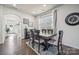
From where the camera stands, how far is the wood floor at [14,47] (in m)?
2.15

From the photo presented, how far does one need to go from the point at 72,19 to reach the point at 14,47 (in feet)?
5.08

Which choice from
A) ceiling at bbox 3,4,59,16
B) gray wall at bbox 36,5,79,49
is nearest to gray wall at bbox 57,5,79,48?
gray wall at bbox 36,5,79,49

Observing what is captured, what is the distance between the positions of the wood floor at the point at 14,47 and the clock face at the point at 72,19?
114cm

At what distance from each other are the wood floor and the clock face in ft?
3.73

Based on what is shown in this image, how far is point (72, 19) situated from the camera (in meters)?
2.16

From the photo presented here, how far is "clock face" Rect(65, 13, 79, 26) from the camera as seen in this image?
212 cm

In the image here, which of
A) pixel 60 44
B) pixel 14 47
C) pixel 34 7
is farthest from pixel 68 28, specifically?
pixel 14 47

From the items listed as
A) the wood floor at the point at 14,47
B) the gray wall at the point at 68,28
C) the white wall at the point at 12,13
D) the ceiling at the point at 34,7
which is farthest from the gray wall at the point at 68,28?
the wood floor at the point at 14,47

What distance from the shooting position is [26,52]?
2.20 metres

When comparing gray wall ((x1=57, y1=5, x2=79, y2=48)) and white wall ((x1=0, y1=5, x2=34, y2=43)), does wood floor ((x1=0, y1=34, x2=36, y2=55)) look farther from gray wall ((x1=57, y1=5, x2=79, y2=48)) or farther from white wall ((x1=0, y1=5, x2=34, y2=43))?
gray wall ((x1=57, y1=5, x2=79, y2=48))
